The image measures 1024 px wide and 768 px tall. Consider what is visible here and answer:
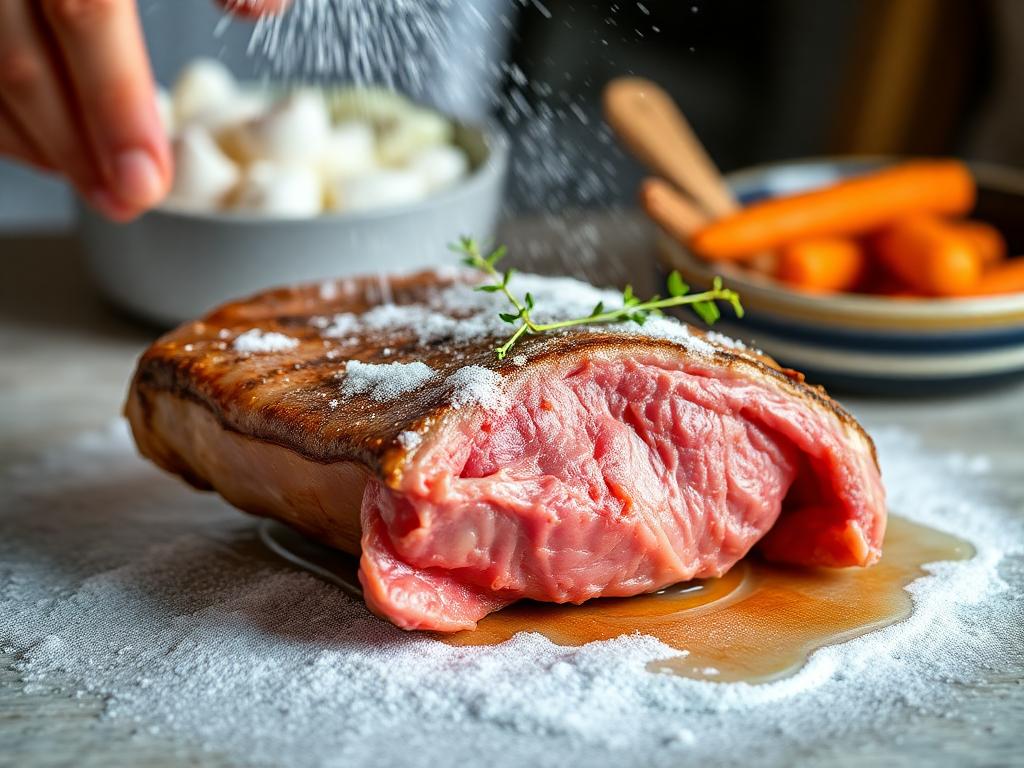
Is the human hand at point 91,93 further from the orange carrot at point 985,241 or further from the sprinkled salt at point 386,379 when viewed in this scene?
the orange carrot at point 985,241

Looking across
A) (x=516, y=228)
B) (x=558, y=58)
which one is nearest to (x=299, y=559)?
(x=516, y=228)

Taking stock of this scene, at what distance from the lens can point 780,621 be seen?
1915 millimetres

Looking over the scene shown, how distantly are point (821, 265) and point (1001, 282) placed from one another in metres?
0.43

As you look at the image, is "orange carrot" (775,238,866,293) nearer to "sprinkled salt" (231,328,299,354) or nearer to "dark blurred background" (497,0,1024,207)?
"dark blurred background" (497,0,1024,207)

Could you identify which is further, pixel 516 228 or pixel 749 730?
pixel 516 228

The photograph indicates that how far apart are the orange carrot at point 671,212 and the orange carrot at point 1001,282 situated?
69cm

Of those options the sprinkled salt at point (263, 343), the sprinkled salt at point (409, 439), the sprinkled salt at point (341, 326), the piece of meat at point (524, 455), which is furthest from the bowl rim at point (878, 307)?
the sprinkled salt at point (409, 439)

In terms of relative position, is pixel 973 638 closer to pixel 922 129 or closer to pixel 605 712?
pixel 605 712

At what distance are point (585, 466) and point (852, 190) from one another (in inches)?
73.0

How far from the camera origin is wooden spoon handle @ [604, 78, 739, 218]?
343 centimetres

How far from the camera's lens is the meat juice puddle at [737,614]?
71.6 inches

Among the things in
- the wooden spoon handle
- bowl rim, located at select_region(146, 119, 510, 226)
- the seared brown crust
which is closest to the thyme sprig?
the seared brown crust

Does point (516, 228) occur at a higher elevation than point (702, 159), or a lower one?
lower

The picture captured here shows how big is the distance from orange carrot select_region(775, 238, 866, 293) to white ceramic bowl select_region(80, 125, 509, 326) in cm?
83
